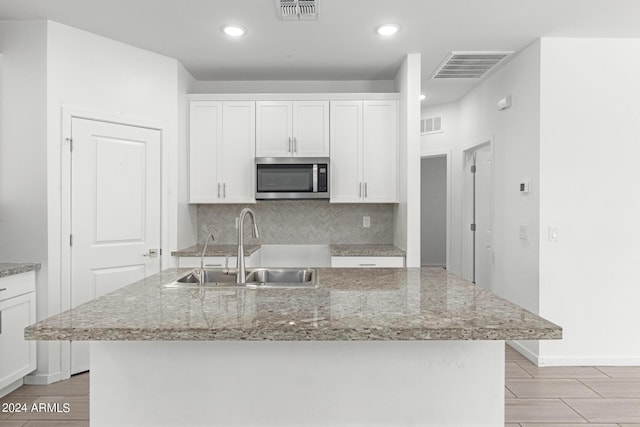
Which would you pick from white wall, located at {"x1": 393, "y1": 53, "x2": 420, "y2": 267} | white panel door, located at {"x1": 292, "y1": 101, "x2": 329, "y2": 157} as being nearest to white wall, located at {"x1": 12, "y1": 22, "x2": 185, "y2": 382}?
white panel door, located at {"x1": 292, "y1": 101, "x2": 329, "y2": 157}

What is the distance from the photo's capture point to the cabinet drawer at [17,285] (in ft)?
8.66

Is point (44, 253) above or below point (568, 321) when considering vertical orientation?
above

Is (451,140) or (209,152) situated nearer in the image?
(209,152)

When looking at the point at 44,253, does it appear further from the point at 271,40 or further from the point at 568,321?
the point at 568,321

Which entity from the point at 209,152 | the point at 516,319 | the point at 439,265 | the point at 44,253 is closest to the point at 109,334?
the point at 516,319

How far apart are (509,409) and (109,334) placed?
241cm

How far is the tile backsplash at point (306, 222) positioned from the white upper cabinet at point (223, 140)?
441 mm

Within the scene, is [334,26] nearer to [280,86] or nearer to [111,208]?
[280,86]

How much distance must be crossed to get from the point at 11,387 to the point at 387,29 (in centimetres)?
375

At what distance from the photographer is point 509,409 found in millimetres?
2553

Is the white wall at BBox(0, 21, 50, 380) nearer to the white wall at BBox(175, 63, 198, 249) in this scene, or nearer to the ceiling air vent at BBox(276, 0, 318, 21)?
the white wall at BBox(175, 63, 198, 249)

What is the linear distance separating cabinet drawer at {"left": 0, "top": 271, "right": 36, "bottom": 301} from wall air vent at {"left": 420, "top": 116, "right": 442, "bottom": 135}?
466 centimetres

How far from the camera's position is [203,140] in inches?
158

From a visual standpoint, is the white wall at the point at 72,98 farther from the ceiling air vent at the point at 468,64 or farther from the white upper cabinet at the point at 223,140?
the ceiling air vent at the point at 468,64
